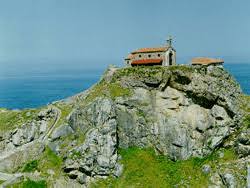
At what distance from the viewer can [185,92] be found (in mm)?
64312

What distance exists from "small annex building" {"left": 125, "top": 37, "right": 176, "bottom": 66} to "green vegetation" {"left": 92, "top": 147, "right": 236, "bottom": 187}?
600 inches

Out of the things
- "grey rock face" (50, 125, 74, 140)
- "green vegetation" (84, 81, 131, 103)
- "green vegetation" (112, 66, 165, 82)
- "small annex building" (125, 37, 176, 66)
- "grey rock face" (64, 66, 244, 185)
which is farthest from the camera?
"small annex building" (125, 37, 176, 66)

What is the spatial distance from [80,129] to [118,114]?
6188mm

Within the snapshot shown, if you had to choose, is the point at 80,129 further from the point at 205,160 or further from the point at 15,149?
the point at 205,160

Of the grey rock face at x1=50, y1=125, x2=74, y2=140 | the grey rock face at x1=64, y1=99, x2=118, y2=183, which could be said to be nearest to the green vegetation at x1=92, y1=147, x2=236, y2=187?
the grey rock face at x1=64, y1=99, x2=118, y2=183

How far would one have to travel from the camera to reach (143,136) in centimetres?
6300

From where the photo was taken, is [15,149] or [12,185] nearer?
[12,185]

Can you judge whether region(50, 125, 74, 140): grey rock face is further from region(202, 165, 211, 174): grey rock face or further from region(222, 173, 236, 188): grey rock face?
region(222, 173, 236, 188): grey rock face

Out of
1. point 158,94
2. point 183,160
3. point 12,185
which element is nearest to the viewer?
point 12,185

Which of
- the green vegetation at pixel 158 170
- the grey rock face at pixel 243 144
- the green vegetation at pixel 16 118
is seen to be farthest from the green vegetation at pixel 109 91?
the grey rock face at pixel 243 144

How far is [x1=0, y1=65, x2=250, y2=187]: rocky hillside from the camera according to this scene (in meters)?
59.0

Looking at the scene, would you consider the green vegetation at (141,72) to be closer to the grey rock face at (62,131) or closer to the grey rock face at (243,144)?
the grey rock face at (62,131)

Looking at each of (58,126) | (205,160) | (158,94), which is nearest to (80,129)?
(58,126)

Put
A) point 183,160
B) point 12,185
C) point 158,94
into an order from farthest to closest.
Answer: point 158,94 → point 183,160 → point 12,185
